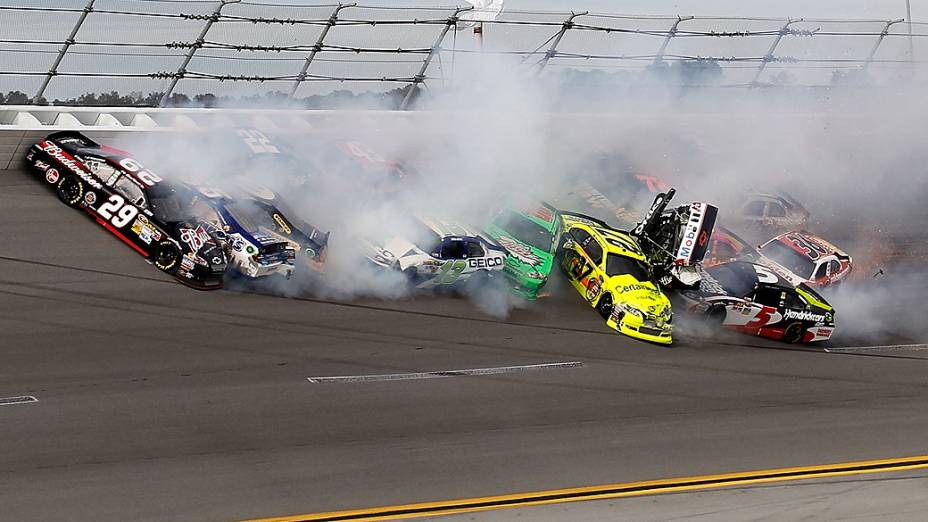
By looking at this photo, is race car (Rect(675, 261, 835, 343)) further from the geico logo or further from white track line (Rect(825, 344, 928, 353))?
the geico logo

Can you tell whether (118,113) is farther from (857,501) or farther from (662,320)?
(857,501)

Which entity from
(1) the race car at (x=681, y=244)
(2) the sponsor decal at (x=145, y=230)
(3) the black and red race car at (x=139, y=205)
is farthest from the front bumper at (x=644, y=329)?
(2) the sponsor decal at (x=145, y=230)

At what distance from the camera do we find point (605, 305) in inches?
669

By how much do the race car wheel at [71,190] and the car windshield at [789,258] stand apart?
1159 cm

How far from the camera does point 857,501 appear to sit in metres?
11.3

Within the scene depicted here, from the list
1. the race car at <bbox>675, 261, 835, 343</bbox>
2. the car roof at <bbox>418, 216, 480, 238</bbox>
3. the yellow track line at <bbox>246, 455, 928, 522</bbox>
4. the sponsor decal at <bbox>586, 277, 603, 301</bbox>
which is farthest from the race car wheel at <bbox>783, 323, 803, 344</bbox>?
the car roof at <bbox>418, 216, 480, 238</bbox>

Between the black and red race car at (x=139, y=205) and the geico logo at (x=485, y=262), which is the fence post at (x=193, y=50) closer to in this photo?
the black and red race car at (x=139, y=205)

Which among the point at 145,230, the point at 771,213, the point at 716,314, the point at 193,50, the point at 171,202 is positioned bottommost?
the point at 145,230

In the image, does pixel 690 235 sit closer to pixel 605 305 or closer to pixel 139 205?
pixel 605 305

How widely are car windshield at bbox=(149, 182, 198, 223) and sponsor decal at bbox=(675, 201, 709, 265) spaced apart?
735 cm

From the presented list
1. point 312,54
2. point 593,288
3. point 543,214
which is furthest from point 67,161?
point 593,288

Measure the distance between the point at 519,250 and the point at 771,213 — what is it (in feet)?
24.0

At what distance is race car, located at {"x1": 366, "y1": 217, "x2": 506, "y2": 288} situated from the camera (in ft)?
55.0

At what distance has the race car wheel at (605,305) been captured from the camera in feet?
55.4
